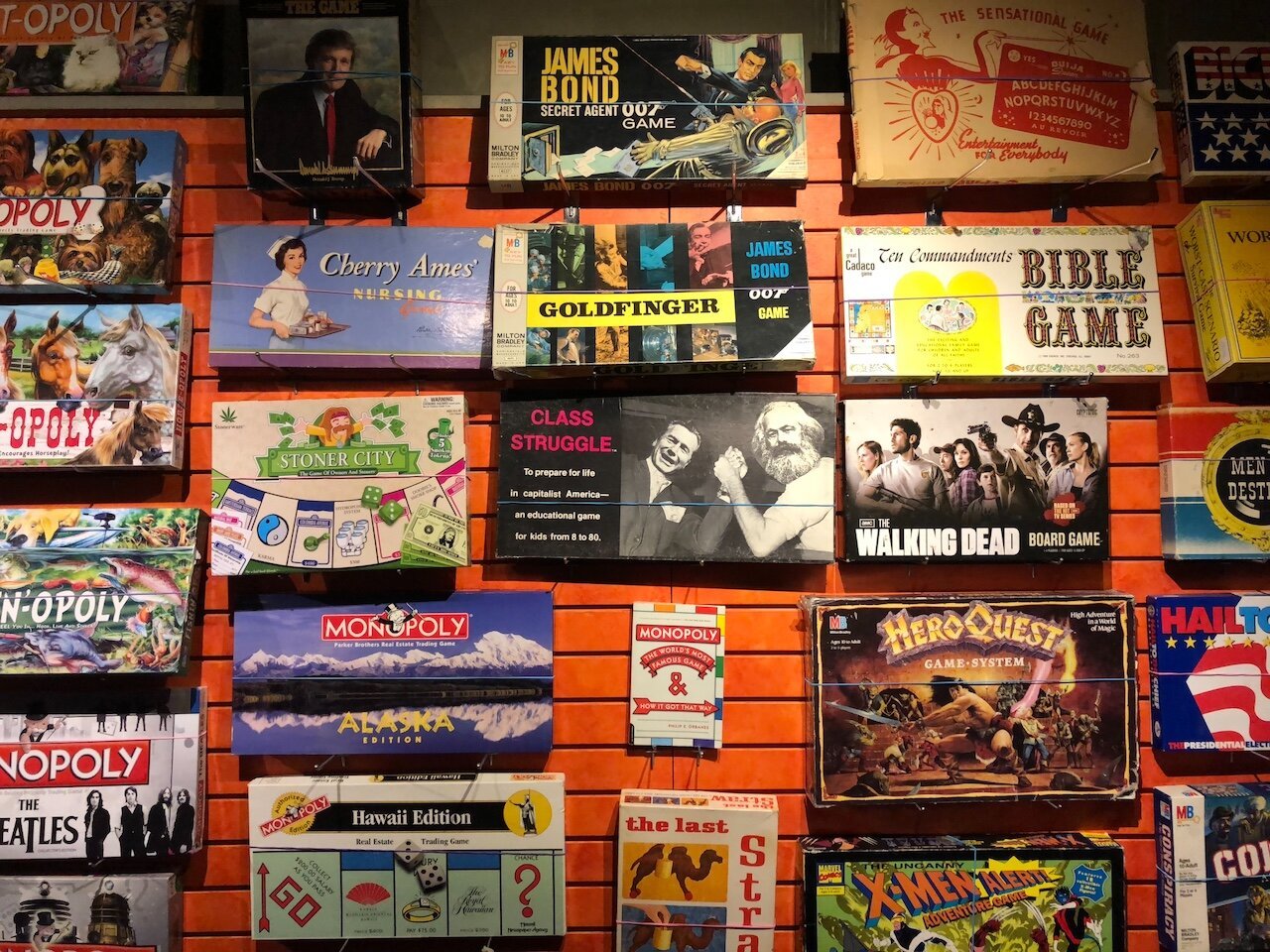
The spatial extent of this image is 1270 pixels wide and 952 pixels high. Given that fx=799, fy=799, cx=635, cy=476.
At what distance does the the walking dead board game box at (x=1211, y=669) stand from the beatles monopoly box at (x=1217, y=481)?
0.15 metres

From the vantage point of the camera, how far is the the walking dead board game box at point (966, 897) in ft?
7.29

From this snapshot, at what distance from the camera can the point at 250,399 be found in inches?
92.5

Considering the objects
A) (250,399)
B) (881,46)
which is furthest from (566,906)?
(881,46)

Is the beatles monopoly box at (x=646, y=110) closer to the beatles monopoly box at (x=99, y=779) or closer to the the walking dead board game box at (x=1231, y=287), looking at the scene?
the the walking dead board game box at (x=1231, y=287)

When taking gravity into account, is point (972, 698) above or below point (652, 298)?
below

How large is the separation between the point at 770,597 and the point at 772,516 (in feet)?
0.86

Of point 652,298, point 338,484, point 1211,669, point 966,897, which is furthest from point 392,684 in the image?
point 1211,669

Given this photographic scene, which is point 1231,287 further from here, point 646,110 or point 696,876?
point 696,876

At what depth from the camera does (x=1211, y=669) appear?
2.30 m

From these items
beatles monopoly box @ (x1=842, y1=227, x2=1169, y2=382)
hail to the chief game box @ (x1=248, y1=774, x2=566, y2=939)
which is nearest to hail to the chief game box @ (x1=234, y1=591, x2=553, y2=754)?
hail to the chief game box @ (x1=248, y1=774, x2=566, y2=939)

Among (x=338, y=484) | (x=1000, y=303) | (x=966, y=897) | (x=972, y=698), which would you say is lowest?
(x=966, y=897)

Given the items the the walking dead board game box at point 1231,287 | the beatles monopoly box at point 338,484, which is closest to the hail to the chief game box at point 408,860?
the beatles monopoly box at point 338,484

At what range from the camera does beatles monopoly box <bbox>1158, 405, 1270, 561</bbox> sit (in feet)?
7.50

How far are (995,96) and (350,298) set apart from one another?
195cm
